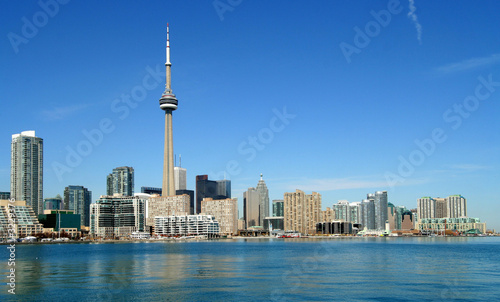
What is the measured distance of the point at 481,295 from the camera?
54.7 metres

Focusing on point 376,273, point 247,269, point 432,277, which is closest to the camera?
point 432,277

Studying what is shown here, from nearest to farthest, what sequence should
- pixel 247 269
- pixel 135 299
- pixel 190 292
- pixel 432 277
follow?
pixel 135 299
pixel 190 292
pixel 432 277
pixel 247 269

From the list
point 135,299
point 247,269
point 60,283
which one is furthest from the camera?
point 247,269

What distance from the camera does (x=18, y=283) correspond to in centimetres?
6381

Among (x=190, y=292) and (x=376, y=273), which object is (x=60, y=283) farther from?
(x=376, y=273)

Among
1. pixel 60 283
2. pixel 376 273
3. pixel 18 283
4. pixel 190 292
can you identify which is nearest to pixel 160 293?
pixel 190 292

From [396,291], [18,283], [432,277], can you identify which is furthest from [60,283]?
[432,277]

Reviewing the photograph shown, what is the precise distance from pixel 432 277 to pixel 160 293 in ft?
121

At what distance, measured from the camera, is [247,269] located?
81312 mm

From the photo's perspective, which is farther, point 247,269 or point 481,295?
point 247,269

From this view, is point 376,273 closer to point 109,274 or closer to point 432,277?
point 432,277

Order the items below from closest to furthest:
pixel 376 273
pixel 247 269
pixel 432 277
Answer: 1. pixel 432 277
2. pixel 376 273
3. pixel 247 269

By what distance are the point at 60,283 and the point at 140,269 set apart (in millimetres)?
19923

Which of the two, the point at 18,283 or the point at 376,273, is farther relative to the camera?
the point at 376,273
